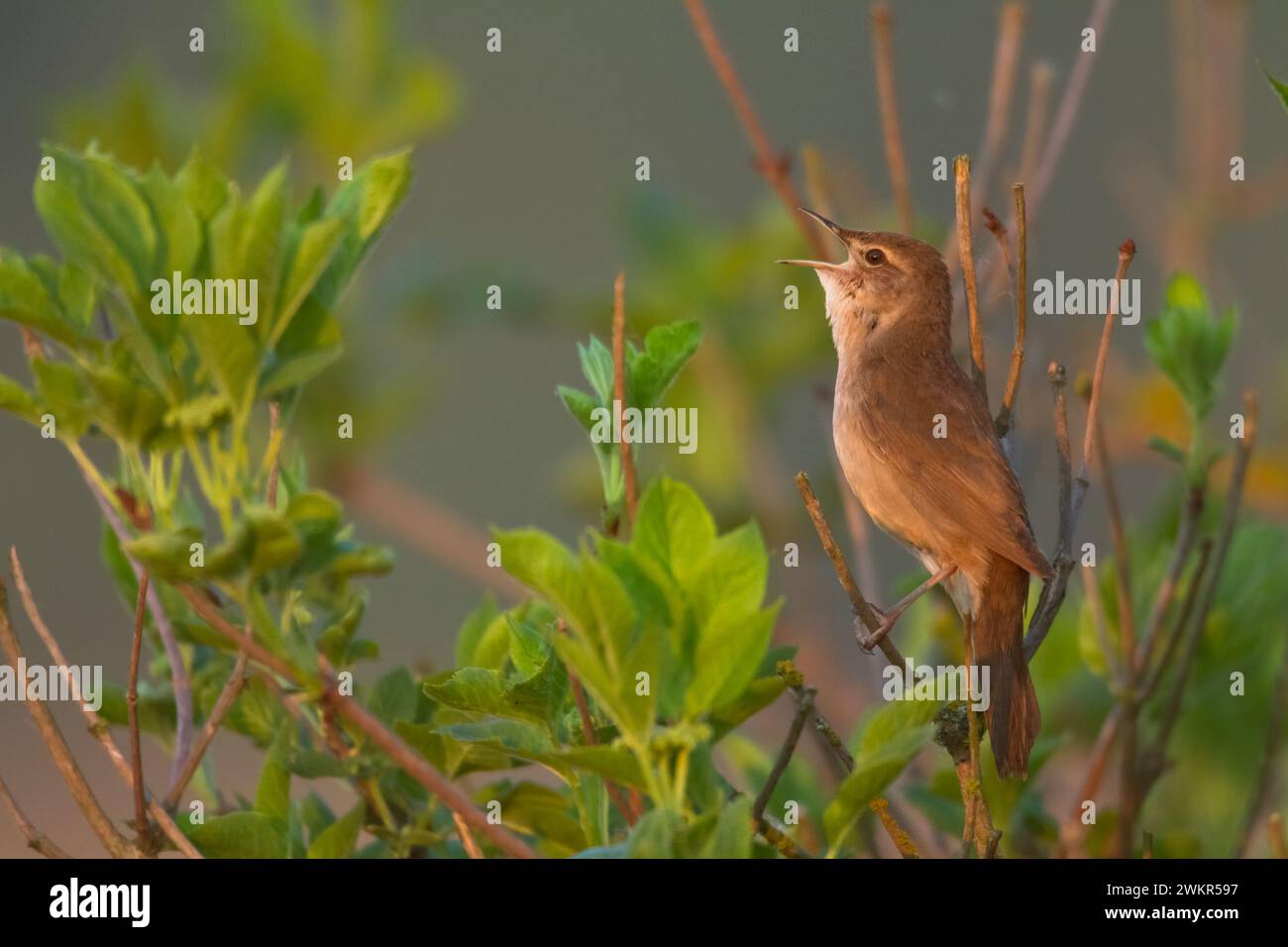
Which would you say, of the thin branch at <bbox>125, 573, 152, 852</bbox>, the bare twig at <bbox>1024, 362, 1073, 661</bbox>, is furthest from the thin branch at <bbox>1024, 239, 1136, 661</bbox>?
the thin branch at <bbox>125, 573, 152, 852</bbox>

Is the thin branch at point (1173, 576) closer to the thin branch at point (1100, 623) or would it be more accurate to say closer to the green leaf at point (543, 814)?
the thin branch at point (1100, 623)

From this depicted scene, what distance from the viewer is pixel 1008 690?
219 cm

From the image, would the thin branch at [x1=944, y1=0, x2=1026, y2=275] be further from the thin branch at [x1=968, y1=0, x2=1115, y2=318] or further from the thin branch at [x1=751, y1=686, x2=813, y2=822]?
the thin branch at [x1=751, y1=686, x2=813, y2=822]

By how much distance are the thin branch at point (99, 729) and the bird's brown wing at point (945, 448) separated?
1437 millimetres

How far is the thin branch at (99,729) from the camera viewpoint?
1.57m

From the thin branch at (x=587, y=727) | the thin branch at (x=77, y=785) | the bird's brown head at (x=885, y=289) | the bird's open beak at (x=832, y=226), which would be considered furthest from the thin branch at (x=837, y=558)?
the bird's brown head at (x=885, y=289)

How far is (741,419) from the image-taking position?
126 inches

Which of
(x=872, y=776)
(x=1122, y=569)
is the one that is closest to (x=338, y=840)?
(x=872, y=776)

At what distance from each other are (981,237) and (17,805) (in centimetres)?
187

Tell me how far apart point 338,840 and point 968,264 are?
1099 mm

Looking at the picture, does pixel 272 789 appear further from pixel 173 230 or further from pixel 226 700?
pixel 173 230

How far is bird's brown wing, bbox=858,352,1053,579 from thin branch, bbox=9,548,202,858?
144 cm
